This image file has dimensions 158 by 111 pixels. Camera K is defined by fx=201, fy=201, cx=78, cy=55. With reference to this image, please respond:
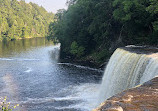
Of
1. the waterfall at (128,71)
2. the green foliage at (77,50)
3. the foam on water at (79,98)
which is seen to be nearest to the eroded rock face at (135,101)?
the waterfall at (128,71)

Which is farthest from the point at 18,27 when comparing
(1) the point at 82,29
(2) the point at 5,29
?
(1) the point at 82,29

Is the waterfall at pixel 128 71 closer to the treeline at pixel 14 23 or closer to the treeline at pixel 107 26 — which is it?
the treeline at pixel 107 26

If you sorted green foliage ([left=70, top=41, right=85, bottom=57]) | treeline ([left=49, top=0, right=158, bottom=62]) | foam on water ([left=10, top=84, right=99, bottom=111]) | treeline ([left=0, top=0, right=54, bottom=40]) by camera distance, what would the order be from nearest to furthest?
foam on water ([left=10, top=84, right=99, bottom=111]) < treeline ([left=49, top=0, right=158, bottom=62]) < green foliage ([left=70, top=41, right=85, bottom=57]) < treeline ([left=0, top=0, right=54, bottom=40])

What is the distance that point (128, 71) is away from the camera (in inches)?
602

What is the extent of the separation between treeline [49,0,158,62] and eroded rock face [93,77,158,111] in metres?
13.8

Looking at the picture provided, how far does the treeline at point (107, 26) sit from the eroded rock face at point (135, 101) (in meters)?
13.8

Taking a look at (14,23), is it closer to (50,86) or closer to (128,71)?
(50,86)

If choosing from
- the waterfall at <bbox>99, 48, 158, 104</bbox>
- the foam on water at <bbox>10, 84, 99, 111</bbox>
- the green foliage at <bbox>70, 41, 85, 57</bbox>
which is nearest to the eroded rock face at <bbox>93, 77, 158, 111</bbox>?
the waterfall at <bbox>99, 48, 158, 104</bbox>

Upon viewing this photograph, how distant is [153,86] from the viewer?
8984 mm

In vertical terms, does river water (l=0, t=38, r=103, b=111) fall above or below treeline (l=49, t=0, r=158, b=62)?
below

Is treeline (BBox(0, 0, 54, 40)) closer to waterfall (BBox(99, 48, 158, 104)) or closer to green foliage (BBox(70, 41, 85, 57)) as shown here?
green foliage (BBox(70, 41, 85, 57))

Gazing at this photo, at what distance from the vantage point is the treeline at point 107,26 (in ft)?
77.9

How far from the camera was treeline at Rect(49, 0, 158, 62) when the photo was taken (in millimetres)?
23739

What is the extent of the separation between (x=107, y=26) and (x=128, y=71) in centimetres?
1719
